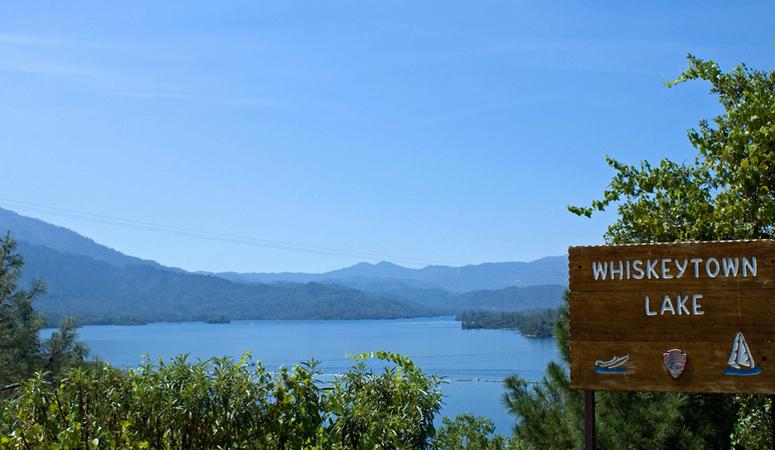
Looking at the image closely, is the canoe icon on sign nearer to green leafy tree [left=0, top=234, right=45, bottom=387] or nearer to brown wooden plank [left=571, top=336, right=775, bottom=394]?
brown wooden plank [left=571, top=336, right=775, bottom=394]

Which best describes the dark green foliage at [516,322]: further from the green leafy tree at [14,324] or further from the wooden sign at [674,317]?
the wooden sign at [674,317]

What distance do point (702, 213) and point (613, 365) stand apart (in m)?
2.60

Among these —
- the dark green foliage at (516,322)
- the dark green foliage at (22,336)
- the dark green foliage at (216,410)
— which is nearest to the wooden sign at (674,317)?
the dark green foliage at (216,410)

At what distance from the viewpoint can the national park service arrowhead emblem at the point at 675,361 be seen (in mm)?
4523

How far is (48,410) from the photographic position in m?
4.89

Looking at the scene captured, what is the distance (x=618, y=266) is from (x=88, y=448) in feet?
10.4

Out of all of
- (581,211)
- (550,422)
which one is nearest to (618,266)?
(581,211)

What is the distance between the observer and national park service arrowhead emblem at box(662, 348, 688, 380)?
452 centimetres

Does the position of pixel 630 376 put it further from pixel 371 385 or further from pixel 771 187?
pixel 771 187

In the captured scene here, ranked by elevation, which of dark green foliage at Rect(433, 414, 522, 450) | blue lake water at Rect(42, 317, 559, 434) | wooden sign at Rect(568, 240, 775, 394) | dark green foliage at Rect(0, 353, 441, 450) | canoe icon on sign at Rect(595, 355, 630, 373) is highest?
wooden sign at Rect(568, 240, 775, 394)

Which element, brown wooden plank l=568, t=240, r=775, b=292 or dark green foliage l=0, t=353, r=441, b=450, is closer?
brown wooden plank l=568, t=240, r=775, b=292

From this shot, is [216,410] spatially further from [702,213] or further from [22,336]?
[22,336]

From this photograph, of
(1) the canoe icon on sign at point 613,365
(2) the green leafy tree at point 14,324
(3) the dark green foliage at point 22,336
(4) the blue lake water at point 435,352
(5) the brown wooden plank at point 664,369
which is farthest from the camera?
(4) the blue lake water at point 435,352

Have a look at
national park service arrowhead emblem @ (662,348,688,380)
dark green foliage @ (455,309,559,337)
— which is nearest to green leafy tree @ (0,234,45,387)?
national park service arrowhead emblem @ (662,348,688,380)
